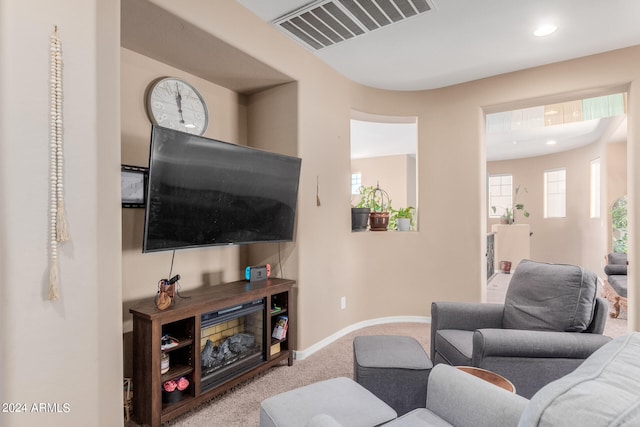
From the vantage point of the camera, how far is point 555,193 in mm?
7441

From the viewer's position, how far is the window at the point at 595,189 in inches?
255

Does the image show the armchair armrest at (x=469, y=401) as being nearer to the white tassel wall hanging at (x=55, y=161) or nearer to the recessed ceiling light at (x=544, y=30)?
the white tassel wall hanging at (x=55, y=161)

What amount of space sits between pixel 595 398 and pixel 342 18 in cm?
251

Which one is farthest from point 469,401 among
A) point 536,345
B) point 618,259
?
point 618,259

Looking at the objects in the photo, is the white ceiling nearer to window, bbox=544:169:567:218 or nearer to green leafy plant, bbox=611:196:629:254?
green leafy plant, bbox=611:196:629:254

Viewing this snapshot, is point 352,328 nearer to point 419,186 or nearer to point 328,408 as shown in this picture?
point 419,186

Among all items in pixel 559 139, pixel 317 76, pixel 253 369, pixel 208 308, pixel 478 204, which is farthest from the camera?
pixel 559 139

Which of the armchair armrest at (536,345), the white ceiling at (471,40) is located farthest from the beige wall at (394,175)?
the armchair armrest at (536,345)

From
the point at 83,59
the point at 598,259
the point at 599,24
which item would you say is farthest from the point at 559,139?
the point at 83,59

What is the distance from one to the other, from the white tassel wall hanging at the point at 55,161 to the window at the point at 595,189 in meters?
8.19

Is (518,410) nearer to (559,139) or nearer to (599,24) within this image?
(599,24)

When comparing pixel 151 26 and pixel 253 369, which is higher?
pixel 151 26

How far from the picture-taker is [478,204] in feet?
11.7

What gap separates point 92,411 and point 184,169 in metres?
1.27
